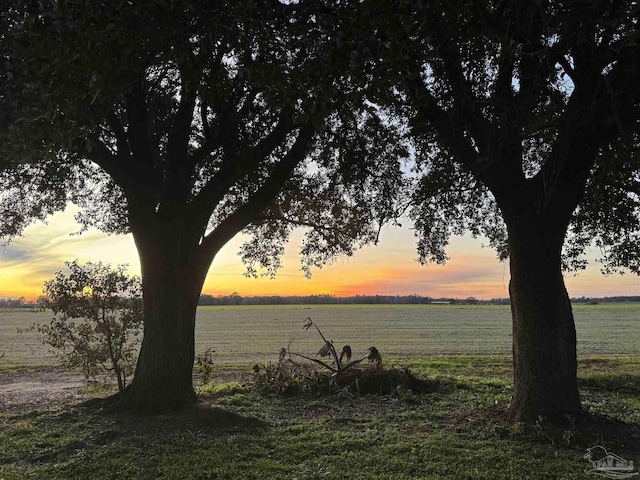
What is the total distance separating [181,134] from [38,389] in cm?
918

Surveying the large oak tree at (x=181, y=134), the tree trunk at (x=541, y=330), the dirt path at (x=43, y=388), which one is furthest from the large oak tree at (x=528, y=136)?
the dirt path at (x=43, y=388)

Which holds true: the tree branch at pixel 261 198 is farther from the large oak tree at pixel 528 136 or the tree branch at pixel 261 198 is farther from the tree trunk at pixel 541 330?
the tree trunk at pixel 541 330

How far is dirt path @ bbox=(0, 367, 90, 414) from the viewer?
12531mm

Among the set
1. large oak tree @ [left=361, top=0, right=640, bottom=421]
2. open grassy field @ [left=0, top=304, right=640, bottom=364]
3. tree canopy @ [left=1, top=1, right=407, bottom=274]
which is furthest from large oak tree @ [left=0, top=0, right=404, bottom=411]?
open grassy field @ [left=0, top=304, right=640, bottom=364]

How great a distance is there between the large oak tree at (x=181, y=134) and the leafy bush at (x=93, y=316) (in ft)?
2.57

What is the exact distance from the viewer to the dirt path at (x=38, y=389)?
41.1ft

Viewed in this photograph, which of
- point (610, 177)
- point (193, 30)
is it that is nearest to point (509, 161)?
point (610, 177)

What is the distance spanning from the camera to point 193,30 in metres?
5.45

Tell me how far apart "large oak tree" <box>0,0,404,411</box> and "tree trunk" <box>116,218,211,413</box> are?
28 mm

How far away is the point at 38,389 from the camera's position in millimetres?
15297

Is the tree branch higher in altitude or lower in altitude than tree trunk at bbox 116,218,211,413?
higher

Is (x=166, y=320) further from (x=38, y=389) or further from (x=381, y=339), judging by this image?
(x=381, y=339)

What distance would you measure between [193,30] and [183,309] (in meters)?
6.96

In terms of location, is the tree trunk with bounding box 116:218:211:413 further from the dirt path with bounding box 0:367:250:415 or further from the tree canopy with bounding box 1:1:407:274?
the dirt path with bounding box 0:367:250:415
